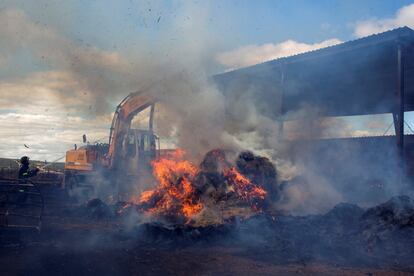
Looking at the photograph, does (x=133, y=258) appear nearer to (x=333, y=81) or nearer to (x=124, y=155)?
(x=124, y=155)

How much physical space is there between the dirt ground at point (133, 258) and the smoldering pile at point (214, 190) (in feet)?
9.13

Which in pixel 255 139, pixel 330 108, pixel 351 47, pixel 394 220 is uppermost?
pixel 351 47

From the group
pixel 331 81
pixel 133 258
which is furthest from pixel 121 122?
pixel 331 81

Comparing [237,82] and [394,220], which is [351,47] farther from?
[394,220]

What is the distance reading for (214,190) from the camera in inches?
526

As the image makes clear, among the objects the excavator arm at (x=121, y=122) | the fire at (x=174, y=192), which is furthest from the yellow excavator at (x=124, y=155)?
the fire at (x=174, y=192)

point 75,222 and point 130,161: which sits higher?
point 130,161

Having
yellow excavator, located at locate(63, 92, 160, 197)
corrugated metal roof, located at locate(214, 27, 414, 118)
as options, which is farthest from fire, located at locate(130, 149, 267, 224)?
corrugated metal roof, located at locate(214, 27, 414, 118)

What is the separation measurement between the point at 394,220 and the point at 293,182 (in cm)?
623

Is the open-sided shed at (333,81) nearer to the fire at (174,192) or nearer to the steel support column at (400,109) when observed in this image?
the steel support column at (400,109)

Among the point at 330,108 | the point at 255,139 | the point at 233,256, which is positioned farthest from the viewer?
the point at 330,108

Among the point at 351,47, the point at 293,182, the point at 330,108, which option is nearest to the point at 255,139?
the point at 293,182

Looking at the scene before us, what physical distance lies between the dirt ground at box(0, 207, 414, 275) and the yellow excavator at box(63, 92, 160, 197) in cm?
652

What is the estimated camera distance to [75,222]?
1270cm
